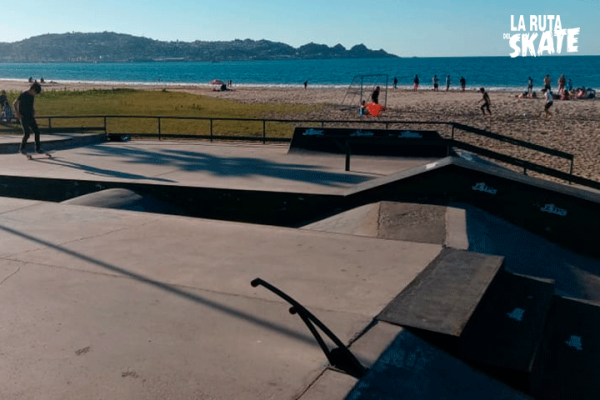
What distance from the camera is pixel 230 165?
48.6ft

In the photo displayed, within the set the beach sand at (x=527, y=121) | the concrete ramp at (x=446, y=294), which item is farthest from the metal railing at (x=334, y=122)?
the concrete ramp at (x=446, y=294)

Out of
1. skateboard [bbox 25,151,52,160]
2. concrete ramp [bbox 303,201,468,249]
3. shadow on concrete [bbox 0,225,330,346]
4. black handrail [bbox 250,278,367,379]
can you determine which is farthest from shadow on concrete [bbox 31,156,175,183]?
black handrail [bbox 250,278,367,379]

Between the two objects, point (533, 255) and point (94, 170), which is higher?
point (94, 170)

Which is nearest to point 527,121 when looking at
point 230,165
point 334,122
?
point 334,122

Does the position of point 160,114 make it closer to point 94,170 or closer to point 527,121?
point 527,121

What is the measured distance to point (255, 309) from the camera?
5816mm

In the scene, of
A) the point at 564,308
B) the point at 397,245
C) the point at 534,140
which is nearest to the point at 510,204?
the point at 397,245

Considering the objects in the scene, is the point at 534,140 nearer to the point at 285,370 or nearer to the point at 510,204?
the point at 510,204

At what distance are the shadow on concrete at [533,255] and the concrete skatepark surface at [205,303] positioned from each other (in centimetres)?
31

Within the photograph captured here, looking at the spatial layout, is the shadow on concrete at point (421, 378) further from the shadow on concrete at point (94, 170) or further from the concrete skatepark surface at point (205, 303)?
the shadow on concrete at point (94, 170)

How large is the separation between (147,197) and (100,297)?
18.2ft

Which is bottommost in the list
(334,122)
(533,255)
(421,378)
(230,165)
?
(533,255)

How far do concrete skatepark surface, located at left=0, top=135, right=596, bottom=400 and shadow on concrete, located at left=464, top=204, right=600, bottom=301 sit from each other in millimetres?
311

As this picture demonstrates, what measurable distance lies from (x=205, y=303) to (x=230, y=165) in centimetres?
903
